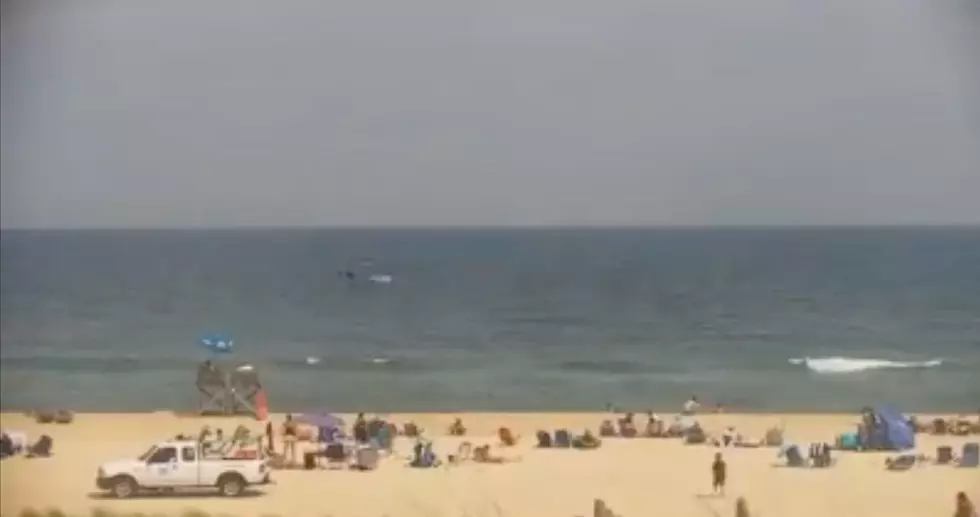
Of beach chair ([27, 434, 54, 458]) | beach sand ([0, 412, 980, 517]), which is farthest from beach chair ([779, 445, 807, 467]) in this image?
beach chair ([27, 434, 54, 458])

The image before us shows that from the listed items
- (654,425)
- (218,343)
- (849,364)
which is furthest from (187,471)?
(849,364)

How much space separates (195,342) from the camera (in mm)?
2471

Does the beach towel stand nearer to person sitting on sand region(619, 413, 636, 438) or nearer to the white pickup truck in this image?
the white pickup truck

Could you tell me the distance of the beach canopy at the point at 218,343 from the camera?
2449 mm

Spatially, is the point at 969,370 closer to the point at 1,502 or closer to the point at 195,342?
the point at 195,342

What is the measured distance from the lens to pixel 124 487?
237 centimetres

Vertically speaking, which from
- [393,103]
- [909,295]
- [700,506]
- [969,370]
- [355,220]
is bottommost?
[700,506]

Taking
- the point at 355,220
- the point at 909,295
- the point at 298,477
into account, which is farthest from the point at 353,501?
the point at 909,295

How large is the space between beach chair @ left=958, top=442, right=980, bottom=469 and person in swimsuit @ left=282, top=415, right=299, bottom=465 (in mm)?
1148

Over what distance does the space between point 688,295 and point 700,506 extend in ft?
1.57

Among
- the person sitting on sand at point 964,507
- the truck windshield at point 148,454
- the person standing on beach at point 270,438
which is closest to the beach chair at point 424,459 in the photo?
the person standing on beach at point 270,438

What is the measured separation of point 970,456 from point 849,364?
0.99 ft

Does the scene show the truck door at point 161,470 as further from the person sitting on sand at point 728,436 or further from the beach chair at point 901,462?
the beach chair at point 901,462

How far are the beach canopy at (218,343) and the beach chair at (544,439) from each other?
1.97ft
